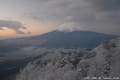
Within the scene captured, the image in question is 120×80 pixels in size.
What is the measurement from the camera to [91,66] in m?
95.8

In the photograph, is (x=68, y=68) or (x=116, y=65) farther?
(x=68, y=68)

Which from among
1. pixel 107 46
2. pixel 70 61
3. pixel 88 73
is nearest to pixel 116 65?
pixel 88 73

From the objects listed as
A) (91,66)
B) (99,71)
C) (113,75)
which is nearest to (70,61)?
(91,66)

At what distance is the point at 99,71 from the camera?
86125 mm

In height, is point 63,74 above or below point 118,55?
below

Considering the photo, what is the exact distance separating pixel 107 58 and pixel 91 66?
31.5 ft

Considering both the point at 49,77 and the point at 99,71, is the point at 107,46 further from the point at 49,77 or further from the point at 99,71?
the point at 49,77

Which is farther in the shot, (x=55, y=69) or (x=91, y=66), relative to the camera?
(x=55, y=69)

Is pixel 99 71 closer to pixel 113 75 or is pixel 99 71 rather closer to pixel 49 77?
pixel 113 75

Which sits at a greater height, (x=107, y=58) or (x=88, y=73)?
(x=107, y=58)

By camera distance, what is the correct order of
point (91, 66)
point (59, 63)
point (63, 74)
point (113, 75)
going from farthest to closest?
point (59, 63) → point (63, 74) → point (91, 66) → point (113, 75)

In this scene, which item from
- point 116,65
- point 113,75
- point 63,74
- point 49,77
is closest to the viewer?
point 113,75

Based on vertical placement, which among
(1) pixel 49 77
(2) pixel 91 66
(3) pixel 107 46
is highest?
(3) pixel 107 46

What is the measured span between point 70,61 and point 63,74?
618 inches
